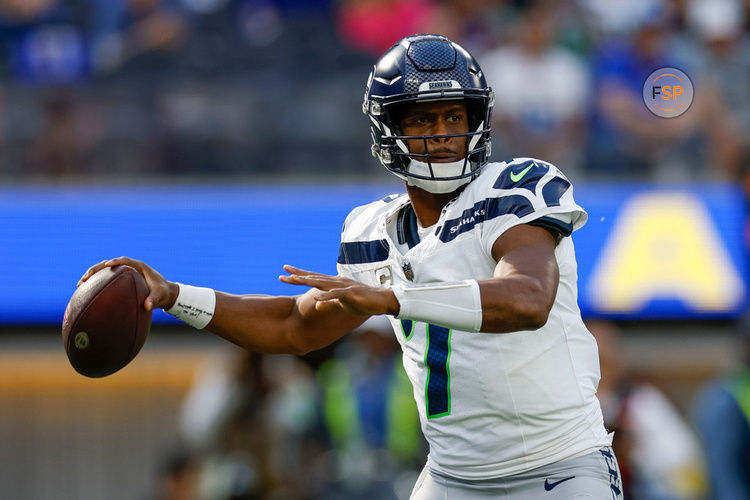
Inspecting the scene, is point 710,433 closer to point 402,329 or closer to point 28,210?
point 402,329

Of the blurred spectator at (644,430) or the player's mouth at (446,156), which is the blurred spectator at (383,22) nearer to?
the blurred spectator at (644,430)

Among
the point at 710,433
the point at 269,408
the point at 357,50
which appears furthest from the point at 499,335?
the point at 357,50

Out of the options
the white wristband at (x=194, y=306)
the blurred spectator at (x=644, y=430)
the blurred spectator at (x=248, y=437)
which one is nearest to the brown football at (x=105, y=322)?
the white wristband at (x=194, y=306)

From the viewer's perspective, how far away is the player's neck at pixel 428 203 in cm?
369

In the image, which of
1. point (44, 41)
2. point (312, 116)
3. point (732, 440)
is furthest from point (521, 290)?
point (44, 41)

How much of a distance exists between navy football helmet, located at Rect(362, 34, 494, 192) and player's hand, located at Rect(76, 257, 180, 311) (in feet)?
2.59

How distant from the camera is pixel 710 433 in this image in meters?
5.74

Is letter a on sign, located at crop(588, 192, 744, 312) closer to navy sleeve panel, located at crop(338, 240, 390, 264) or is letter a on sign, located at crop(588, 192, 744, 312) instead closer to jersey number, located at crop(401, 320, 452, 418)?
navy sleeve panel, located at crop(338, 240, 390, 264)

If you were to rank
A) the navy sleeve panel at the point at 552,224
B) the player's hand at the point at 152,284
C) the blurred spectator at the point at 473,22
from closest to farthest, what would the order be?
the navy sleeve panel at the point at 552,224 → the player's hand at the point at 152,284 → the blurred spectator at the point at 473,22

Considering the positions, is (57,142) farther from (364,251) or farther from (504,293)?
(504,293)

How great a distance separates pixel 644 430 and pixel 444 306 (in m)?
3.50

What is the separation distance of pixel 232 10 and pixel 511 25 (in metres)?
2.19

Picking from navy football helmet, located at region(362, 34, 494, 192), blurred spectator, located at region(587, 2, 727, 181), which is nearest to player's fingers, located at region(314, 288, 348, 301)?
navy football helmet, located at region(362, 34, 494, 192)

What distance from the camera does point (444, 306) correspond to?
3066 millimetres
